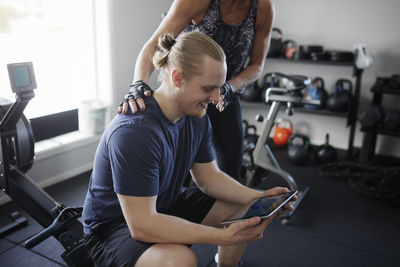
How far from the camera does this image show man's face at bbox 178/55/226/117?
4.05 feet

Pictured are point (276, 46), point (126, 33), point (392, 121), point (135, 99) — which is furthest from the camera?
point (276, 46)

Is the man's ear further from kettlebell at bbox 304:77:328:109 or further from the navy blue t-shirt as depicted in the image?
kettlebell at bbox 304:77:328:109

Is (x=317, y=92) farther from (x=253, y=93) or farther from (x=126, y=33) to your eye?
(x=126, y=33)

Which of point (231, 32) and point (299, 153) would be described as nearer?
point (231, 32)

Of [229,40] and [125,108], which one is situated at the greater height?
[229,40]

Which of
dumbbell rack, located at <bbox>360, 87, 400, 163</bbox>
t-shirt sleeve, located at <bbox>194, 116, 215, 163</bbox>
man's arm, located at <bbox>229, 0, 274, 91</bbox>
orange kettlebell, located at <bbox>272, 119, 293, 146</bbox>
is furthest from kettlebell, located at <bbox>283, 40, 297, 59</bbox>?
t-shirt sleeve, located at <bbox>194, 116, 215, 163</bbox>

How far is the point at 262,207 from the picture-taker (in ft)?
4.42

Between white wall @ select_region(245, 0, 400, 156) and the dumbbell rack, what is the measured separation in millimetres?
284

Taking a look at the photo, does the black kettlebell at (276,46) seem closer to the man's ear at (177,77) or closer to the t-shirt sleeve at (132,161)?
the man's ear at (177,77)

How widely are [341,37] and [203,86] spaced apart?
121 inches

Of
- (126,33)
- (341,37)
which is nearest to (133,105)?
(126,33)

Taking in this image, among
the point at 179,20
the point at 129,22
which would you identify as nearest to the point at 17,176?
the point at 179,20

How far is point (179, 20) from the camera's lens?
5.78ft

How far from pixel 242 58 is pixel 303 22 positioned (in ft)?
7.84
